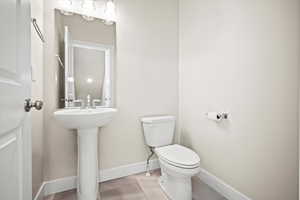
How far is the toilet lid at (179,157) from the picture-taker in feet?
3.95

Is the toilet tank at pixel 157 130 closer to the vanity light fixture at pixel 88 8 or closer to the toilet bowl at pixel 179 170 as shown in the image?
the toilet bowl at pixel 179 170

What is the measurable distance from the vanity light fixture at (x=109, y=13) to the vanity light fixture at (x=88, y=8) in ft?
0.41

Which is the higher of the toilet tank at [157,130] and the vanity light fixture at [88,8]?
the vanity light fixture at [88,8]

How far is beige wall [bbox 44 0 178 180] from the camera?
4.63 ft

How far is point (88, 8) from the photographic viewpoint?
Result: 155 cm

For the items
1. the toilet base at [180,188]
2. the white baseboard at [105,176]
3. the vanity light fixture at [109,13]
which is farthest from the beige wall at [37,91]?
the toilet base at [180,188]

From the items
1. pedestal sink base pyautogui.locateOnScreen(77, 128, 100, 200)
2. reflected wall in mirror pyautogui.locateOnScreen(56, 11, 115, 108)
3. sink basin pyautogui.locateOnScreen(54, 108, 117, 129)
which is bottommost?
pedestal sink base pyautogui.locateOnScreen(77, 128, 100, 200)

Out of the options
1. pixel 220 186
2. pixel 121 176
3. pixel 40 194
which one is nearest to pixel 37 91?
pixel 40 194

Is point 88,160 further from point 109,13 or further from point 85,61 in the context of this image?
point 109,13

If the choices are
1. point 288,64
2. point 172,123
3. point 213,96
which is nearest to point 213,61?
point 213,96

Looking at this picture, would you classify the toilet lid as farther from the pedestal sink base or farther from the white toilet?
the pedestal sink base

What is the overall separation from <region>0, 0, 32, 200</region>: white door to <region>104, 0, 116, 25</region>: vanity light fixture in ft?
3.40

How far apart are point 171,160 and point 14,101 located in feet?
3.68

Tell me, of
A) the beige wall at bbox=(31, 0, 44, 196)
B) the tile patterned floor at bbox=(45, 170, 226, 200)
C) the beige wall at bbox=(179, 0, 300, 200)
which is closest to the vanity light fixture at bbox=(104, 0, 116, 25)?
the beige wall at bbox=(31, 0, 44, 196)
